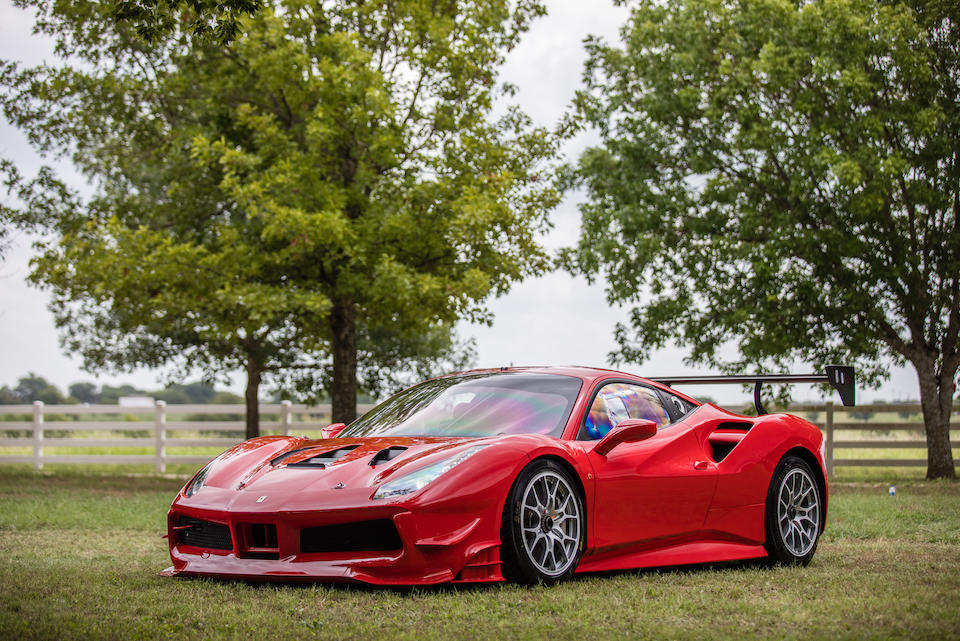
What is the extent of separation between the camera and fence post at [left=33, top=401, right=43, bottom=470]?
2480 centimetres

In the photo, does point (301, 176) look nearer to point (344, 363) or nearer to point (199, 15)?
point (344, 363)

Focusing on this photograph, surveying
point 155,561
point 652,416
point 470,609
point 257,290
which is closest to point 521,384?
point 652,416

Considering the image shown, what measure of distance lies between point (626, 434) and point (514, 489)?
2.97 feet

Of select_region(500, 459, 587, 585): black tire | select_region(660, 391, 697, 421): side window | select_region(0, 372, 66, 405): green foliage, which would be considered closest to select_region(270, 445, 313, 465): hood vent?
select_region(500, 459, 587, 585): black tire

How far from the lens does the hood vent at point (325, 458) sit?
21.2ft

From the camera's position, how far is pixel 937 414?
2052 cm

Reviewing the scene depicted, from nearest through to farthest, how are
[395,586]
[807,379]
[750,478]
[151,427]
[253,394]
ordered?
[395,586], [750,478], [807,379], [151,427], [253,394]

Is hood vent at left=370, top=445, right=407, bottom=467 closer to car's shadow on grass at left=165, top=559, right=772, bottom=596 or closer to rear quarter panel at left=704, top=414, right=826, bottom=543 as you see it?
car's shadow on grass at left=165, top=559, right=772, bottom=596

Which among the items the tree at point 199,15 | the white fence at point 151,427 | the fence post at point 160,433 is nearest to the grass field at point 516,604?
the tree at point 199,15

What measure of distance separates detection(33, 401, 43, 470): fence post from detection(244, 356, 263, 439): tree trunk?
4565mm

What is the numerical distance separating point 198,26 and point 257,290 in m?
9.00

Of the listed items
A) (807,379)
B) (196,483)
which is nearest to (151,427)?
(196,483)

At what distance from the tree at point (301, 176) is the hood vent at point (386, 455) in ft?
38.1

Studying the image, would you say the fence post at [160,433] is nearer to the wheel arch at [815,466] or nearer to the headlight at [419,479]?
the wheel arch at [815,466]
